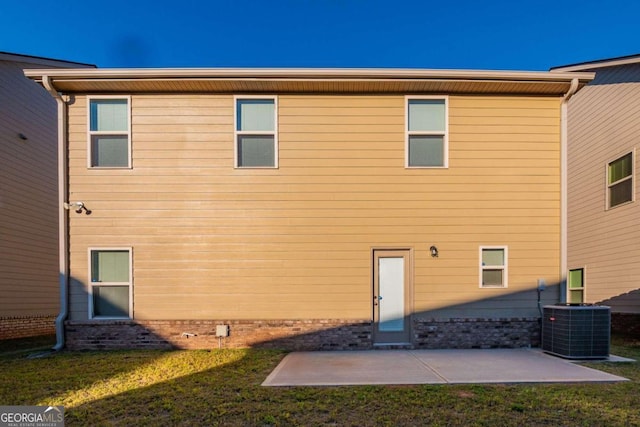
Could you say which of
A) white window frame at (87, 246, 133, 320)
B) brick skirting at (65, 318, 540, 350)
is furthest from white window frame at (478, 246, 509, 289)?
white window frame at (87, 246, 133, 320)

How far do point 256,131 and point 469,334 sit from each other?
18.3ft

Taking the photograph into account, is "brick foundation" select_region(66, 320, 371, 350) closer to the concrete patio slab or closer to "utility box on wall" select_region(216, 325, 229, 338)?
"utility box on wall" select_region(216, 325, 229, 338)

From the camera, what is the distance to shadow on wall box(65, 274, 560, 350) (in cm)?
651

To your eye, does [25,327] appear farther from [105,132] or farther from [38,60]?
[38,60]

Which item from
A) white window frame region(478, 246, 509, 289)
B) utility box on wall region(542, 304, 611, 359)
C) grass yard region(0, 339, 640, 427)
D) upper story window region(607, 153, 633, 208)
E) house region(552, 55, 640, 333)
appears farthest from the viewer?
upper story window region(607, 153, 633, 208)

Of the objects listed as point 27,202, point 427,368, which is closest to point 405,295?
point 427,368

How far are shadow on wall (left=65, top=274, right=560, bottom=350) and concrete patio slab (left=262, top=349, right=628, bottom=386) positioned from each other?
0.22 m

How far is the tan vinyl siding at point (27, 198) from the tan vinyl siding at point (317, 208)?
3.35 metres

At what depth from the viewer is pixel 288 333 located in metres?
6.52

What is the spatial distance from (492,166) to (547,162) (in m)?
1.09

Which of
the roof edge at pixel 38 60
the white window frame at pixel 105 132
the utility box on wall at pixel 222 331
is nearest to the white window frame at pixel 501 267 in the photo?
the utility box on wall at pixel 222 331

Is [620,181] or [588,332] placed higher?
[620,181]

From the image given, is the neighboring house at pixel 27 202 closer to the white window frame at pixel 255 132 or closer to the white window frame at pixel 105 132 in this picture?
the white window frame at pixel 105 132

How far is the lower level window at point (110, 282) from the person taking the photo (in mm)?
6609
